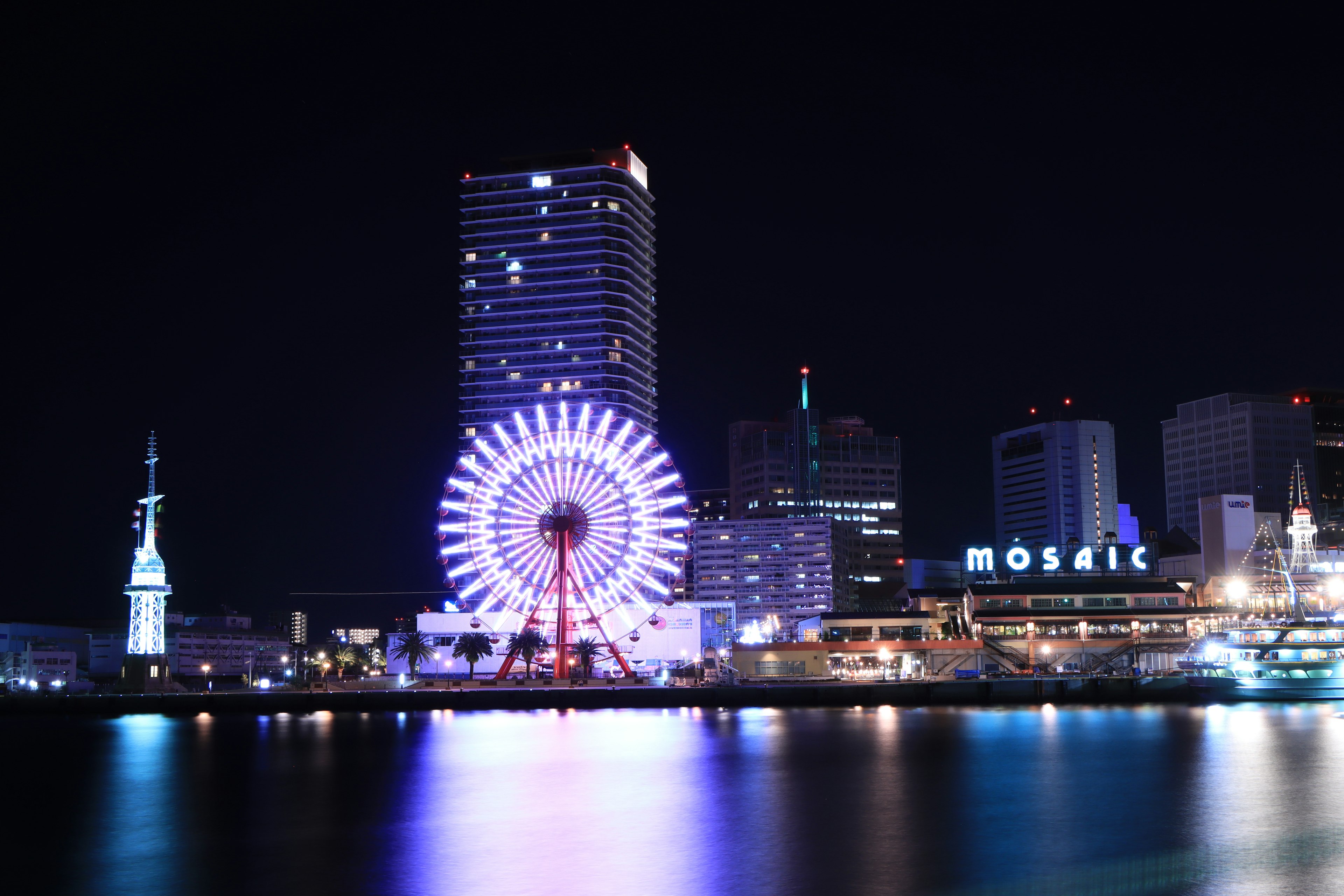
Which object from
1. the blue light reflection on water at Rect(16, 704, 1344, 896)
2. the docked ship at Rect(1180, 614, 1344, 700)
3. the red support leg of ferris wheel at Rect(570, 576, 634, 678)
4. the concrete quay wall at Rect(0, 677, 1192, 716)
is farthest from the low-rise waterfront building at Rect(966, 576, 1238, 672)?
the blue light reflection on water at Rect(16, 704, 1344, 896)

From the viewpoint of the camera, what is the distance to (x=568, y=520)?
103375mm

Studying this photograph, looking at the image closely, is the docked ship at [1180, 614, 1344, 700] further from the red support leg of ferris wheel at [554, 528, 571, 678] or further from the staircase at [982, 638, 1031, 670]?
the red support leg of ferris wheel at [554, 528, 571, 678]

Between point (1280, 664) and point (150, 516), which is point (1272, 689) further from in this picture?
point (150, 516)

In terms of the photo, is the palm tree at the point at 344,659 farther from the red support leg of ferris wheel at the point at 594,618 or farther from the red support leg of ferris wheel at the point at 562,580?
the red support leg of ferris wheel at the point at 562,580

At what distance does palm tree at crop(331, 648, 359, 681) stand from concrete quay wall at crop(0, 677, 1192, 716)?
32809 mm

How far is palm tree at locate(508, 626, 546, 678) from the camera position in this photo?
120 m

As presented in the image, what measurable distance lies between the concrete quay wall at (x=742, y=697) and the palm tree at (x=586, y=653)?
9184 mm

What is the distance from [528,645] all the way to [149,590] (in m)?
35.2

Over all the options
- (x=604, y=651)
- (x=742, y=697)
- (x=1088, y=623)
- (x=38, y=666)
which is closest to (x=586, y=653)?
(x=742, y=697)

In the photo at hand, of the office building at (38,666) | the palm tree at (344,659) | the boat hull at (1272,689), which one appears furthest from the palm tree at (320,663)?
the boat hull at (1272,689)

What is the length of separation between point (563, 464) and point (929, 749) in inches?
1728

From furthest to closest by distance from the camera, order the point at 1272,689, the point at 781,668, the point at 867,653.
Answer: the point at 867,653
the point at 781,668
the point at 1272,689

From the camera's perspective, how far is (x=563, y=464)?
103 m

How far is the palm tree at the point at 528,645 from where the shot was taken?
120 m
